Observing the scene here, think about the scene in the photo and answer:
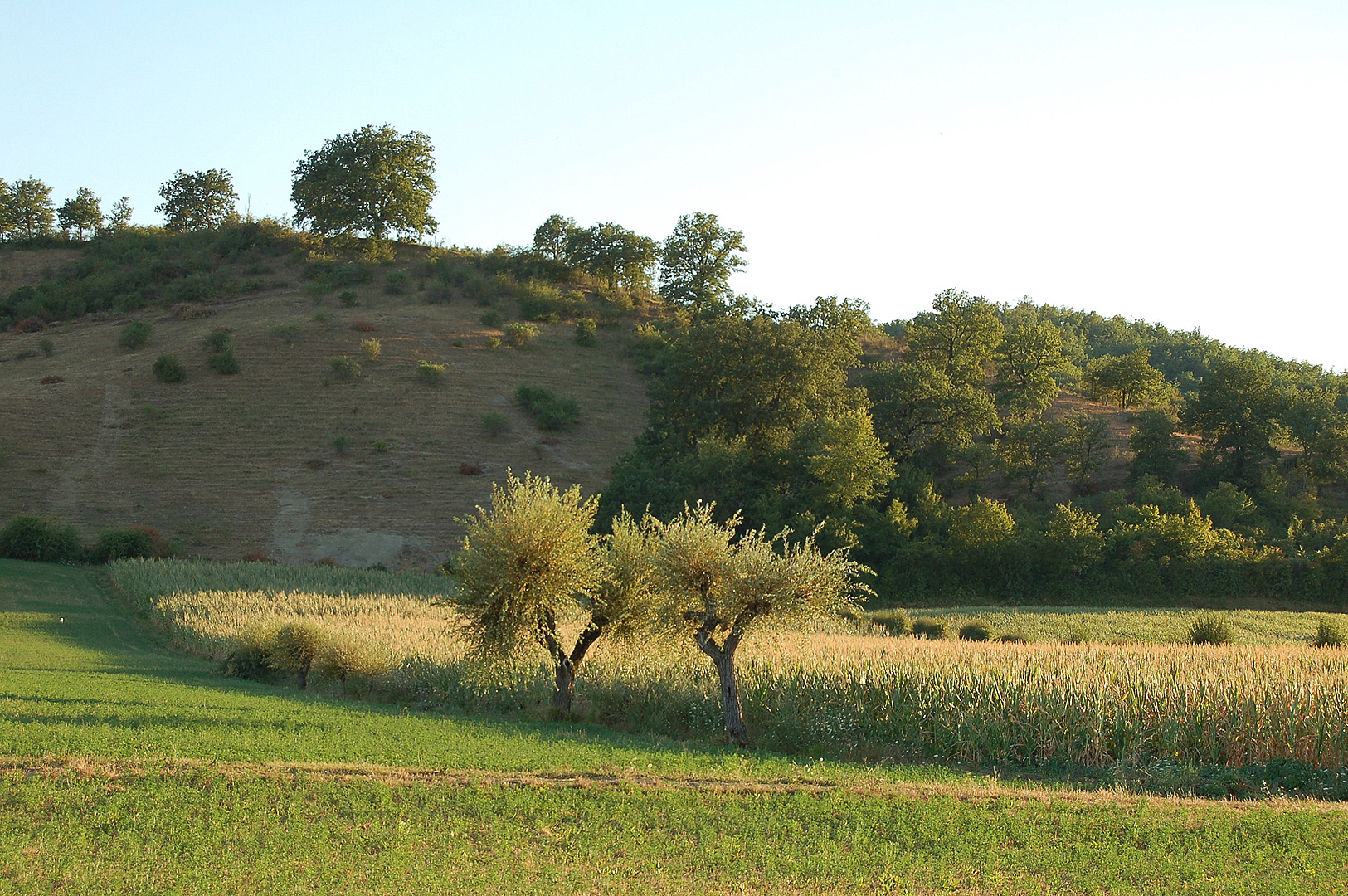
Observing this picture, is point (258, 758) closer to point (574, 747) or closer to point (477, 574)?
point (574, 747)

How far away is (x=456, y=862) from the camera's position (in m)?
9.29

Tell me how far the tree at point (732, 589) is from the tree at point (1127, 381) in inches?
2374

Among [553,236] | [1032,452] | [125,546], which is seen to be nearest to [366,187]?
[553,236]

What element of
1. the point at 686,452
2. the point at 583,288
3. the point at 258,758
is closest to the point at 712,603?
the point at 258,758

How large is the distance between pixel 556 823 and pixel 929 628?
25927 millimetres

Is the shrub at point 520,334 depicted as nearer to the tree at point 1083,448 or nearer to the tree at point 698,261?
the tree at point 698,261

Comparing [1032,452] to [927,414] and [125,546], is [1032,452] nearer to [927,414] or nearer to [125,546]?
[927,414]

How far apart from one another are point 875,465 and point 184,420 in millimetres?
48239

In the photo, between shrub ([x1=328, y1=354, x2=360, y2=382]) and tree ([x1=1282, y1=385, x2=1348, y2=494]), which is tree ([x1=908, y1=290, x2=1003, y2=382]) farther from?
shrub ([x1=328, y1=354, x2=360, y2=382])

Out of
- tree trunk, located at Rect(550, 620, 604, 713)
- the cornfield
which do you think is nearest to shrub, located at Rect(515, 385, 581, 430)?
the cornfield

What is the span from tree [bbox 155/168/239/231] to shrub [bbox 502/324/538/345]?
2069 inches

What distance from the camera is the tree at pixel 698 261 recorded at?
307 feet

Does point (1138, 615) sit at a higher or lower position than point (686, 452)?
lower

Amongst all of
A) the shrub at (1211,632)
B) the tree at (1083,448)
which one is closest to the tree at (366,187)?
the tree at (1083,448)
